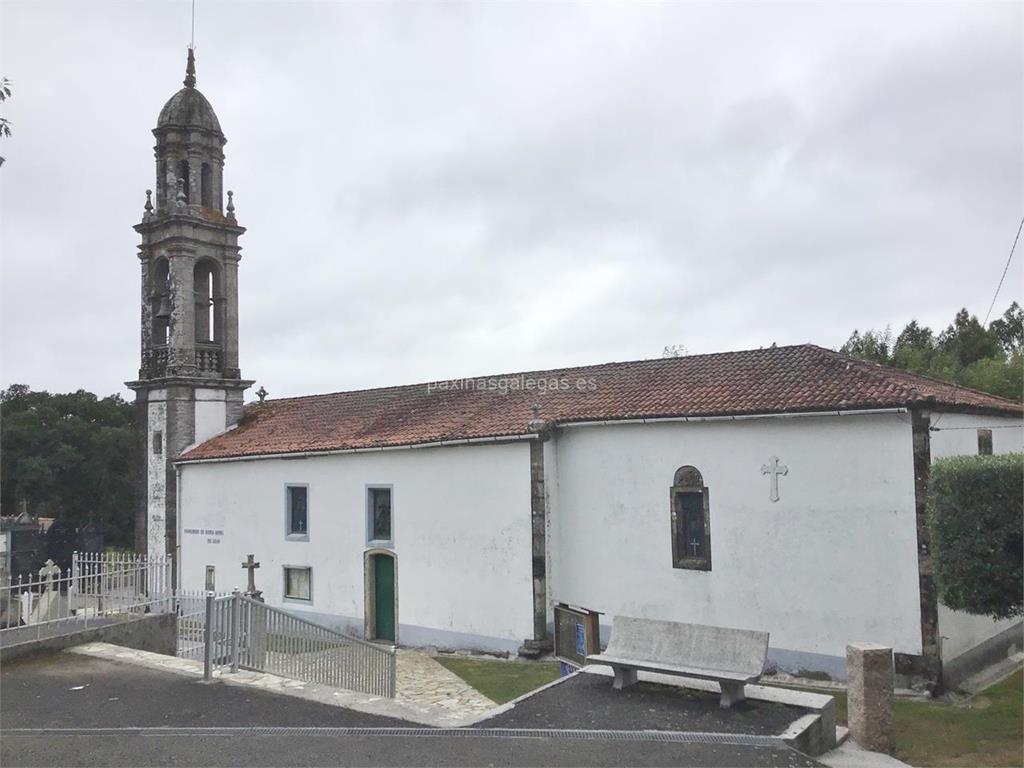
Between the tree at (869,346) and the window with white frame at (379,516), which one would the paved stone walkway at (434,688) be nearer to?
the window with white frame at (379,516)

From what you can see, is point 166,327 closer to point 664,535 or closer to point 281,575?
point 281,575

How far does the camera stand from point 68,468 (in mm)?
42844

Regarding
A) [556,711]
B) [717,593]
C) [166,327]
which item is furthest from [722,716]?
[166,327]

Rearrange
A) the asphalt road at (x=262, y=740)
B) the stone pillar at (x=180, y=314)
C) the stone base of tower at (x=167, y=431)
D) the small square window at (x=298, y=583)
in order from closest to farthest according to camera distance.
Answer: the asphalt road at (x=262, y=740) < the small square window at (x=298, y=583) < the stone base of tower at (x=167, y=431) < the stone pillar at (x=180, y=314)

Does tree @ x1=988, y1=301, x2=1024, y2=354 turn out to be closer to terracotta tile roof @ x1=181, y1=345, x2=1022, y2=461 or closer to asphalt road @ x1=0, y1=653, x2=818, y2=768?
terracotta tile roof @ x1=181, y1=345, x2=1022, y2=461

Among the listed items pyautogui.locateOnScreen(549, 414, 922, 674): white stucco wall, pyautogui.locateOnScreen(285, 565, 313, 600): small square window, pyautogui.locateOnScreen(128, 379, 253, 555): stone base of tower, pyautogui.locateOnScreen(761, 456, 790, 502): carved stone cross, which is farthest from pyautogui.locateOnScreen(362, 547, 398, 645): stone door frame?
pyautogui.locateOnScreen(761, 456, 790, 502): carved stone cross

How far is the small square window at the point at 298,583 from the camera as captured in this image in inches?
802

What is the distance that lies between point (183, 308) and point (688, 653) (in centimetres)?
1978

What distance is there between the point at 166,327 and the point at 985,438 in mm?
22270

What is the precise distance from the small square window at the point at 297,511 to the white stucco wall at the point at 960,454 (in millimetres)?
14319

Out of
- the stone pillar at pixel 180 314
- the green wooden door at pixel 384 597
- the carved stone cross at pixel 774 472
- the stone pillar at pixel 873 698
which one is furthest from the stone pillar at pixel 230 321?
the stone pillar at pixel 873 698

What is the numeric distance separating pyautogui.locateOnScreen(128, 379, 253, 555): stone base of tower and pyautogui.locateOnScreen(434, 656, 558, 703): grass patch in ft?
37.4

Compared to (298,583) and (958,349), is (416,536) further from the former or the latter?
(958,349)

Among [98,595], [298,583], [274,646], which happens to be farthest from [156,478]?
[274,646]
